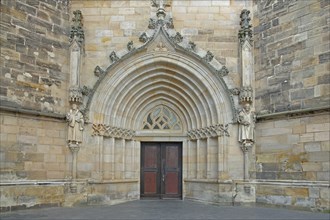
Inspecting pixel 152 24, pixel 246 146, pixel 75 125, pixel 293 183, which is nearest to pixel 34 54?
pixel 75 125

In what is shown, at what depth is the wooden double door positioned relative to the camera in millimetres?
11922

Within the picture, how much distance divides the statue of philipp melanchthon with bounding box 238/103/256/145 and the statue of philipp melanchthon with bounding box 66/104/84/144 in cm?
431

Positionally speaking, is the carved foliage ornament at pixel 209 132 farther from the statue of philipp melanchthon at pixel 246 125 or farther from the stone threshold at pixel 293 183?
the stone threshold at pixel 293 183

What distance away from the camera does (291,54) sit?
9.87 metres

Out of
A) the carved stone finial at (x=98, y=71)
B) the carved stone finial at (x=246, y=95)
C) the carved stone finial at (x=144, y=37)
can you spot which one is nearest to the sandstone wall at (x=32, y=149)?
the carved stone finial at (x=98, y=71)

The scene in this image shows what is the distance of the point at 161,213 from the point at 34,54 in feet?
17.0

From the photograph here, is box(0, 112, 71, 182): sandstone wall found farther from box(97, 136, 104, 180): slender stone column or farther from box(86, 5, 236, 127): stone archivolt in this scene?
box(86, 5, 236, 127): stone archivolt

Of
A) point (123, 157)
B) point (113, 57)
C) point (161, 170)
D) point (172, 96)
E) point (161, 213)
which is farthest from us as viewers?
point (161, 170)

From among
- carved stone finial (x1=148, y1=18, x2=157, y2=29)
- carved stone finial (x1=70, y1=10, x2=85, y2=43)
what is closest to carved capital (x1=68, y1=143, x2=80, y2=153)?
carved stone finial (x1=70, y1=10, x2=85, y2=43)

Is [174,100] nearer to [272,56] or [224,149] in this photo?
[224,149]

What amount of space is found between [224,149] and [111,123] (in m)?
3.28

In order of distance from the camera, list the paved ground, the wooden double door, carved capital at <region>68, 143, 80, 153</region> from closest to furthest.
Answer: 1. the paved ground
2. carved capital at <region>68, 143, 80, 153</region>
3. the wooden double door

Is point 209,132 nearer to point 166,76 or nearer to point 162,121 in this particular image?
point 162,121

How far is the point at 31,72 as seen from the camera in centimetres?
979
